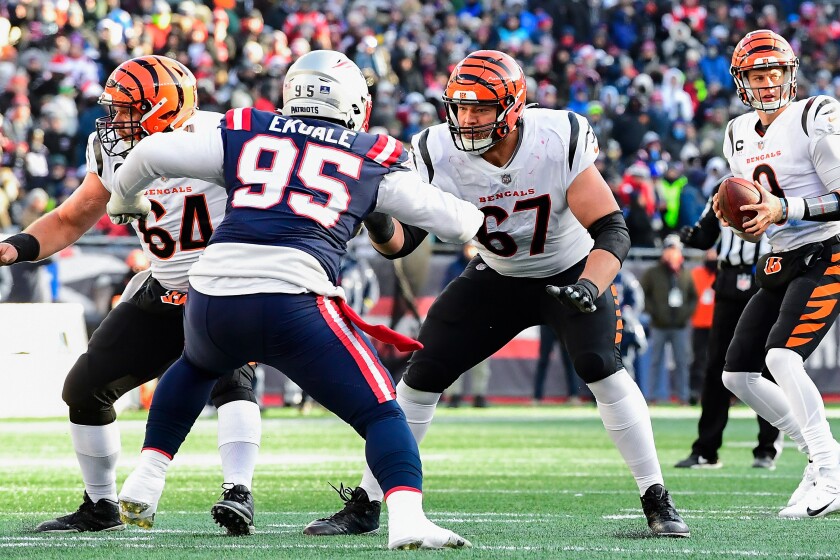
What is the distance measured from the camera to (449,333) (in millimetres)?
5094

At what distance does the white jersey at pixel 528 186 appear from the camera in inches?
193

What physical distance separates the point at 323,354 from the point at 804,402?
2505 millimetres

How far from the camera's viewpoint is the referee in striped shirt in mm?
8117

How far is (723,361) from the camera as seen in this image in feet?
26.8

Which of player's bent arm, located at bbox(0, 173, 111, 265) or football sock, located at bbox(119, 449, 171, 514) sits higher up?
player's bent arm, located at bbox(0, 173, 111, 265)

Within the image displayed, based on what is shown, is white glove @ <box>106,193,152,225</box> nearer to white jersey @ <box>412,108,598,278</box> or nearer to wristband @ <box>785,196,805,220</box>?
white jersey @ <box>412,108,598,278</box>

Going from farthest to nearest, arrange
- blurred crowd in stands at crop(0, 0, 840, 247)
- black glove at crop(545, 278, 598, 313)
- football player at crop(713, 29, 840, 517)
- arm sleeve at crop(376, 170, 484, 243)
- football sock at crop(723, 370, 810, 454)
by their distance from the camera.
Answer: blurred crowd in stands at crop(0, 0, 840, 247), football sock at crop(723, 370, 810, 454), football player at crop(713, 29, 840, 517), black glove at crop(545, 278, 598, 313), arm sleeve at crop(376, 170, 484, 243)

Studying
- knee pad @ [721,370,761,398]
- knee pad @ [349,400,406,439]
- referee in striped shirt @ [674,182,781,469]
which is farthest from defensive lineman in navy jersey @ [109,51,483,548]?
referee in striped shirt @ [674,182,781,469]

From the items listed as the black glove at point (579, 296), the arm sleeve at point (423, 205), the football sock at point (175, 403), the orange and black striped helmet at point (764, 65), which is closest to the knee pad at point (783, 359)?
the orange and black striped helmet at point (764, 65)

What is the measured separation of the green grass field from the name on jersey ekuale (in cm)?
123

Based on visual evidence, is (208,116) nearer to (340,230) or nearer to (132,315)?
(132,315)

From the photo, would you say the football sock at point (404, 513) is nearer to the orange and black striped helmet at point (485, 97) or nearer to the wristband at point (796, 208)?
the orange and black striped helmet at point (485, 97)

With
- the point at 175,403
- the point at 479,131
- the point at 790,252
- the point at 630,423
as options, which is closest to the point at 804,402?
the point at 790,252

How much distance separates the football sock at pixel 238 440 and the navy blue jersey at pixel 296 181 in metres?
0.95
